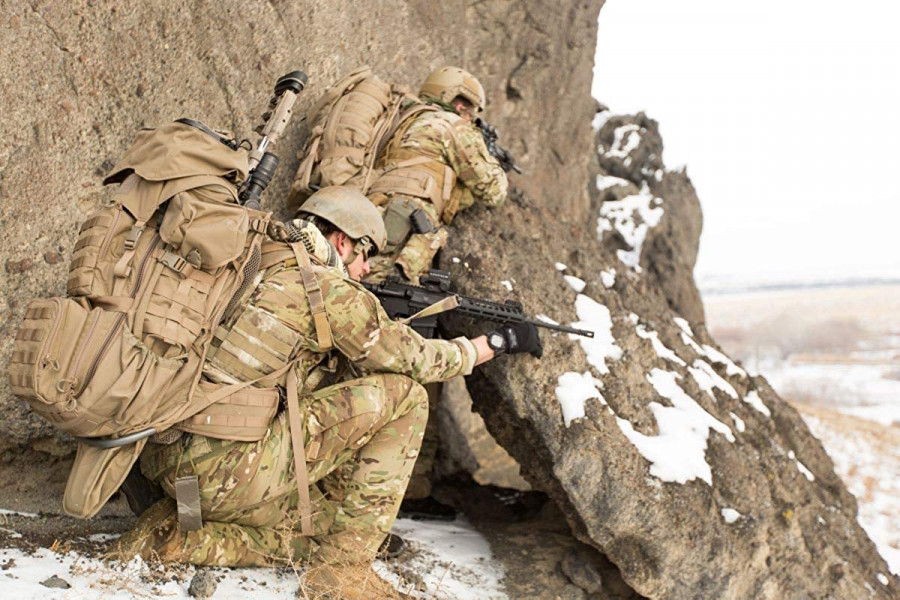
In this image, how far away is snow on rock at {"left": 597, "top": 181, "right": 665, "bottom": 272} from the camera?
1416 cm

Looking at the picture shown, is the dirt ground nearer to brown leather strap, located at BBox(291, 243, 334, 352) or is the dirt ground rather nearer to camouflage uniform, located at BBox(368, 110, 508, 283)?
brown leather strap, located at BBox(291, 243, 334, 352)

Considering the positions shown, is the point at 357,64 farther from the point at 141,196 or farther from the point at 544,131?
the point at 544,131

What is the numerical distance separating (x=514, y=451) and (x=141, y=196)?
289 cm

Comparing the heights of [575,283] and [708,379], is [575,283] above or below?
above

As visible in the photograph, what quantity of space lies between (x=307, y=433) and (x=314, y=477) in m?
0.26

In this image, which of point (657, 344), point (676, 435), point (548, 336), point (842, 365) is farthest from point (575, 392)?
point (842, 365)

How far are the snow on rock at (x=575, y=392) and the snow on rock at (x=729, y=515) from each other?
107 centimetres

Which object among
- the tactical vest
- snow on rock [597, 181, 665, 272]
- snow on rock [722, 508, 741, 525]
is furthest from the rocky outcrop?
snow on rock [597, 181, 665, 272]

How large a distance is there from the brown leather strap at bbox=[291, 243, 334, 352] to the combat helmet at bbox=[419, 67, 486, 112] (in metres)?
2.77

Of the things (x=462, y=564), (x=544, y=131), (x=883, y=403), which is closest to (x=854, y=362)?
(x=883, y=403)

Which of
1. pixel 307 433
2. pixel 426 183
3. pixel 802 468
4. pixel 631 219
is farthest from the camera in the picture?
pixel 631 219

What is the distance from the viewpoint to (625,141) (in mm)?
15672

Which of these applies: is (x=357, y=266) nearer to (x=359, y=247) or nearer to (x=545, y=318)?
(x=359, y=247)

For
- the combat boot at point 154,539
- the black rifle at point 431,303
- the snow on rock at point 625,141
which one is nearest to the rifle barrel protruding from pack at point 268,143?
the black rifle at point 431,303
